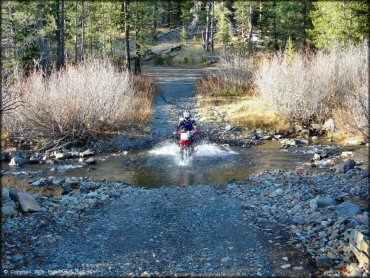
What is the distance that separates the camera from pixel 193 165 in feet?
49.5

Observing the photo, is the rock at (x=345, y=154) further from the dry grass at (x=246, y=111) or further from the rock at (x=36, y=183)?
the rock at (x=36, y=183)

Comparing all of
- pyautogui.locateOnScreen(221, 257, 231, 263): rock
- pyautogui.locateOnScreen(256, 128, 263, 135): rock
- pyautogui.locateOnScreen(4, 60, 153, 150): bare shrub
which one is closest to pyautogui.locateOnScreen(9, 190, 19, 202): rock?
pyautogui.locateOnScreen(221, 257, 231, 263): rock

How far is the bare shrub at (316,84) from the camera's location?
63.9 feet

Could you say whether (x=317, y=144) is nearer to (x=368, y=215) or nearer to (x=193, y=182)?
(x=193, y=182)

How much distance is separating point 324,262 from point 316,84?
577 inches

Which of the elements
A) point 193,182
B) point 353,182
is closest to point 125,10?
point 193,182

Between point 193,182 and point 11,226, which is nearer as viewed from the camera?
point 11,226

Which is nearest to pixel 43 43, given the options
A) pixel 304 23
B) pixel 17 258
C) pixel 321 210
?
pixel 17 258

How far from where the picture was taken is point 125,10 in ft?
98.7

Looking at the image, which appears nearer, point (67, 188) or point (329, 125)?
point (67, 188)

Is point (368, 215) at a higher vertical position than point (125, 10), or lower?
lower

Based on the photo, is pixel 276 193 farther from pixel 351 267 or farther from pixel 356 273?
pixel 356 273

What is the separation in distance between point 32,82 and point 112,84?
12.0 ft

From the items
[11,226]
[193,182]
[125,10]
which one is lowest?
[193,182]
